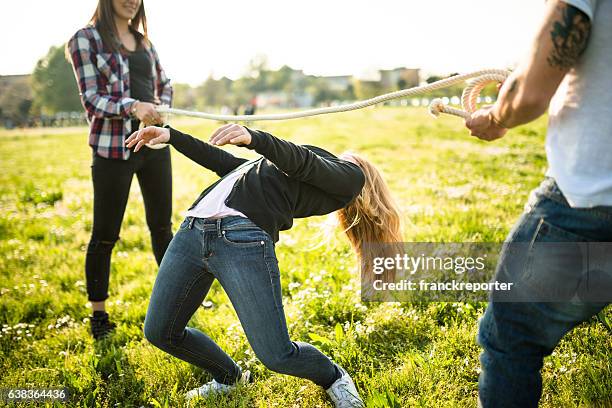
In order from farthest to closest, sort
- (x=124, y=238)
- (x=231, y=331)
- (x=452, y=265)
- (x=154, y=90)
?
1. (x=124, y=238)
2. (x=452, y=265)
3. (x=154, y=90)
4. (x=231, y=331)

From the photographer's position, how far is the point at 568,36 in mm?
1433

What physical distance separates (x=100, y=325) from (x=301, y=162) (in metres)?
2.26

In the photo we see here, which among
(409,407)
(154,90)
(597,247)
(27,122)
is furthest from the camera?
(27,122)

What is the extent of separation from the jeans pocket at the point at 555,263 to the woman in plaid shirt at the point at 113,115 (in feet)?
8.14

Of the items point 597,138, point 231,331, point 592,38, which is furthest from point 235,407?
point 592,38

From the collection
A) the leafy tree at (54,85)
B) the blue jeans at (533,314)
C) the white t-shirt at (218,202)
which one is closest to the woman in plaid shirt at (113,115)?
the white t-shirt at (218,202)

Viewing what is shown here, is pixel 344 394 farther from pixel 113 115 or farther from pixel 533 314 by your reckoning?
pixel 113 115

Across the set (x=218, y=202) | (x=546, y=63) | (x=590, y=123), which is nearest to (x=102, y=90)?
(x=218, y=202)

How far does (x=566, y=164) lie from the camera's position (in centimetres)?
157

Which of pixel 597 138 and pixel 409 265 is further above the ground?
pixel 597 138

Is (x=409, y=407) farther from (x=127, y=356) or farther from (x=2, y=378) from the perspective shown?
(x=2, y=378)

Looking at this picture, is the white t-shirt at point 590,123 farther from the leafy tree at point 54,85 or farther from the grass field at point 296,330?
the leafy tree at point 54,85

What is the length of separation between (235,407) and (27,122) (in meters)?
58.1

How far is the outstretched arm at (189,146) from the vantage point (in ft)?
9.28
